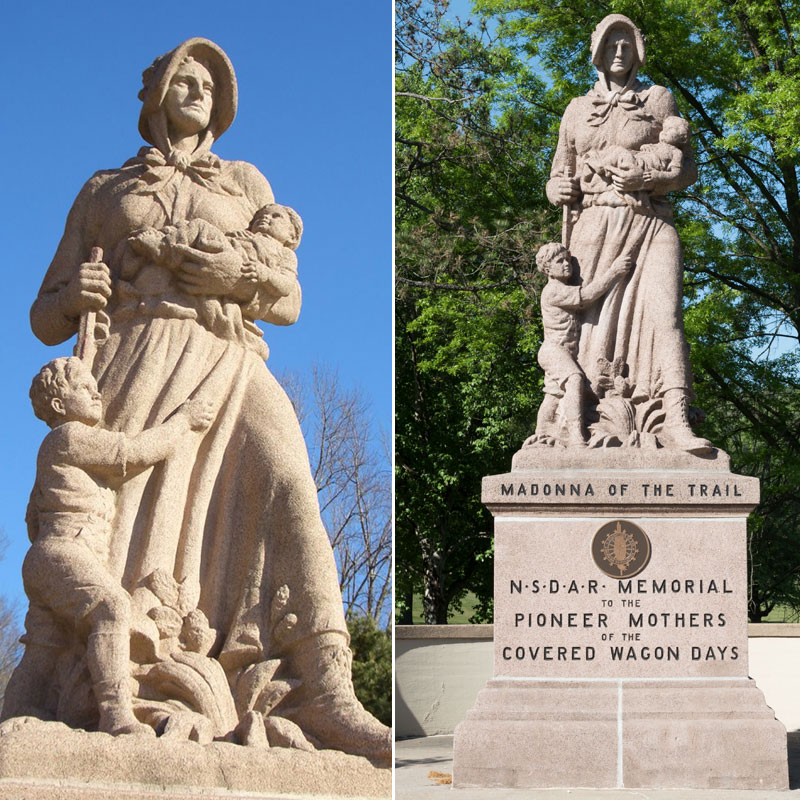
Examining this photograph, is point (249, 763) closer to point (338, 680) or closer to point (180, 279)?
point (338, 680)

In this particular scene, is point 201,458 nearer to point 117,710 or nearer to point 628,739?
point 117,710

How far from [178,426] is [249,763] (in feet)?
5.88

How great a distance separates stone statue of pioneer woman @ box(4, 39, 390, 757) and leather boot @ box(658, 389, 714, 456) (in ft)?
10.7

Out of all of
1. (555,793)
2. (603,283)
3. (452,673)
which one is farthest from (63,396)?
(452,673)

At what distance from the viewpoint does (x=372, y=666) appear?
15.2 meters

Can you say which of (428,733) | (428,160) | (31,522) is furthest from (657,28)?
(31,522)

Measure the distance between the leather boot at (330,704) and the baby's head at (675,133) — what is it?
5323 mm

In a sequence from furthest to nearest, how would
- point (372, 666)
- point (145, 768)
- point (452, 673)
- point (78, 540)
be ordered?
point (372, 666)
point (452, 673)
point (78, 540)
point (145, 768)

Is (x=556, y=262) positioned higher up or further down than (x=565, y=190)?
further down

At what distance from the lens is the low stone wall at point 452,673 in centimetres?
1337

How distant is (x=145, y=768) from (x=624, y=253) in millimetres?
5746

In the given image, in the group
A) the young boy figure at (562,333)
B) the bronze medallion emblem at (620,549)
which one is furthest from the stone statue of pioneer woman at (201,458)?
the bronze medallion emblem at (620,549)

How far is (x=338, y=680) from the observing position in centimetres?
615

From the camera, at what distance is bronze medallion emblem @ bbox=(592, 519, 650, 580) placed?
886 cm
